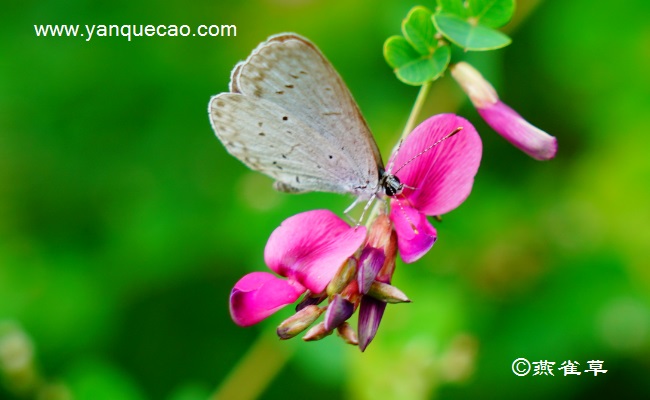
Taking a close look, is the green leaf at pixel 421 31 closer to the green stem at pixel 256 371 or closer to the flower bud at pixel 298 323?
the flower bud at pixel 298 323

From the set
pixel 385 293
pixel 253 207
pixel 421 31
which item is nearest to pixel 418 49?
pixel 421 31

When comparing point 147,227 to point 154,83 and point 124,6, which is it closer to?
point 154,83

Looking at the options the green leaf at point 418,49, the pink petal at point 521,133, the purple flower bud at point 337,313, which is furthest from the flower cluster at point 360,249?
the green leaf at point 418,49

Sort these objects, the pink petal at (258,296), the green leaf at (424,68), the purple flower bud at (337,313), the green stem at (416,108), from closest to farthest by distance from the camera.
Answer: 1. the purple flower bud at (337,313)
2. the pink petal at (258,296)
3. the green stem at (416,108)
4. the green leaf at (424,68)

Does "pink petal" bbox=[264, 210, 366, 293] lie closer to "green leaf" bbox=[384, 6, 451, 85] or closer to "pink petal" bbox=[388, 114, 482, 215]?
"pink petal" bbox=[388, 114, 482, 215]

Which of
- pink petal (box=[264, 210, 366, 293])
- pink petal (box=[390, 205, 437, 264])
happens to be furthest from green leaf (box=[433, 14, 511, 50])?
pink petal (box=[264, 210, 366, 293])

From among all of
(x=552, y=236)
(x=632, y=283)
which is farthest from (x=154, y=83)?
(x=632, y=283)
